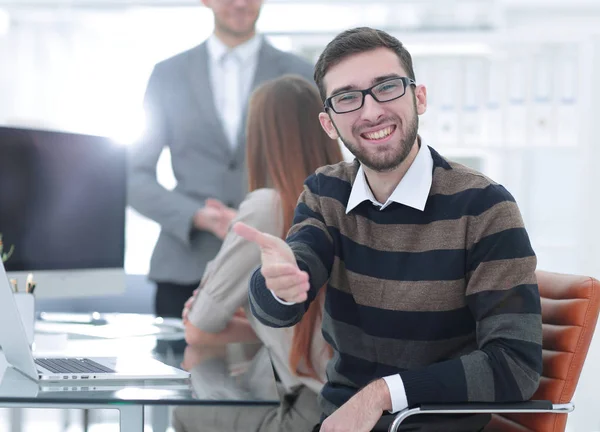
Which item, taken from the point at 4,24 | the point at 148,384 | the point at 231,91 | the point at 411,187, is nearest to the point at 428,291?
the point at 411,187

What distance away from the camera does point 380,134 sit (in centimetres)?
171

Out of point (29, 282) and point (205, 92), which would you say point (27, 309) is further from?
point (205, 92)

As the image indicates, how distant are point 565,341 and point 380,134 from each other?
1.92 ft

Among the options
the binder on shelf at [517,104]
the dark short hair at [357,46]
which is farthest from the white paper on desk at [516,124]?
the dark short hair at [357,46]

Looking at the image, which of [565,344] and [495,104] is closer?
[565,344]

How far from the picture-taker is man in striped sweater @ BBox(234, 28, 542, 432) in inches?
59.7

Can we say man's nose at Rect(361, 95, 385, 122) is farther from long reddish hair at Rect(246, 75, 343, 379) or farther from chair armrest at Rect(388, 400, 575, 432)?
chair armrest at Rect(388, 400, 575, 432)

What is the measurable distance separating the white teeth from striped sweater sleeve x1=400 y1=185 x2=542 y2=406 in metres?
0.28

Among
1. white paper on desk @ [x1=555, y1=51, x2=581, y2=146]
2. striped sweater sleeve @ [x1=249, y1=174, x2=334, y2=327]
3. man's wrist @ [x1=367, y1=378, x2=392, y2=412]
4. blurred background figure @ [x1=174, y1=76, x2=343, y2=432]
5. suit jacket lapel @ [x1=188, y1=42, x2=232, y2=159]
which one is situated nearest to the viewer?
man's wrist @ [x1=367, y1=378, x2=392, y2=412]

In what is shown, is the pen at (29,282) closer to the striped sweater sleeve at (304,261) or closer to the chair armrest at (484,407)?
the striped sweater sleeve at (304,261)

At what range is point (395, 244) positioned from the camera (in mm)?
1681

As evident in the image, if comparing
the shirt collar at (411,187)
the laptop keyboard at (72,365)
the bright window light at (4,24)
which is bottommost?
the laptop keyboard at (72,365)

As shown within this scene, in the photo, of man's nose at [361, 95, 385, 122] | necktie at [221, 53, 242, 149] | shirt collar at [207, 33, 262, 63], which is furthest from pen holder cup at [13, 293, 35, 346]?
shirt collar at [207, 33, 262, 63]

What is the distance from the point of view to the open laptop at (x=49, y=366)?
60.4 inches
